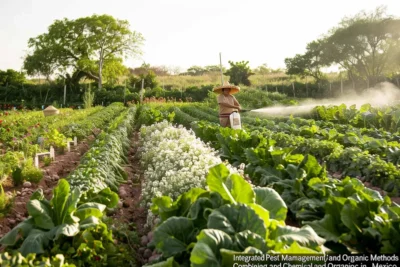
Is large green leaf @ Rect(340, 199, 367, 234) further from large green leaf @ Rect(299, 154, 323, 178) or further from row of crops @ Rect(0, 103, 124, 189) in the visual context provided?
row of crops @ Rect(0, 103, 124, 189)

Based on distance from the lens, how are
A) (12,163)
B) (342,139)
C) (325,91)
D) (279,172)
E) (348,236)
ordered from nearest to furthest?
1. (348,236)
2. (279,172)
3. (12,163)
4. (342,139)
5. (325,91)

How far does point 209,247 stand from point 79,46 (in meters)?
39.5

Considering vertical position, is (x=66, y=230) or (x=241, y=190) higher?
(x=241, y=190)

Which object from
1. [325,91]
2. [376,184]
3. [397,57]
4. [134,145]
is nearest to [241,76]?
[325,91]

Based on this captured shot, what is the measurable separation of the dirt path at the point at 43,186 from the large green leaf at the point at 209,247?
2589 millimetres

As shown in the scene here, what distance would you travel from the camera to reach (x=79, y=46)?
126 feet

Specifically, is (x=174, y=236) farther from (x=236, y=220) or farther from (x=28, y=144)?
(x=28, y=144)

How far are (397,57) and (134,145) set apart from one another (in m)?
32.1

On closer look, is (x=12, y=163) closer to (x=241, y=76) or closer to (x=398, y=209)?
(x=398, y=209)

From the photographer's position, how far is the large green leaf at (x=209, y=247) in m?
2.17

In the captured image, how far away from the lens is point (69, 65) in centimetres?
3816

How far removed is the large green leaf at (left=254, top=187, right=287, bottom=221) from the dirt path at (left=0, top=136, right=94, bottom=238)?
2.70 meters

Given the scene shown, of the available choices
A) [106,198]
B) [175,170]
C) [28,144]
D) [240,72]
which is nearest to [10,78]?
[240,72]

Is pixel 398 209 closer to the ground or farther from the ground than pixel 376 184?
farther from the ground
